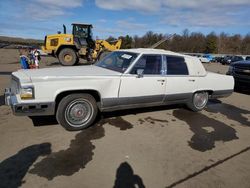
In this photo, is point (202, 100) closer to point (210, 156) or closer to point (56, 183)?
point (210, 156)

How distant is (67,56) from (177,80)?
12565 millimetres

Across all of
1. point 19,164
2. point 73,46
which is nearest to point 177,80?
point 19,164

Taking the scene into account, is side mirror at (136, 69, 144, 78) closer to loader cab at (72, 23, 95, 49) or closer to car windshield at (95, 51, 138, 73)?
car windshield at (95, 51, 138, 73)

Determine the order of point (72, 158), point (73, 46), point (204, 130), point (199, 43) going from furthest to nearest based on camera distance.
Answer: point (199, 43)
point (73, 46)
point (204, 130)
point (72, 158)

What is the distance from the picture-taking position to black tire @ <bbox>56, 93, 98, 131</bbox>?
4443 mm

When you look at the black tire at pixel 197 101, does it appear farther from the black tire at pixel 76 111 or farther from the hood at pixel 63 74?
the black tire at pixel 76 111

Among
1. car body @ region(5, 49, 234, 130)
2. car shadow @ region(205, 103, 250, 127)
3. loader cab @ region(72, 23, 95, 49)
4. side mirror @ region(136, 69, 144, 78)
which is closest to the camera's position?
car body @ region(5, 49, 234, 130)

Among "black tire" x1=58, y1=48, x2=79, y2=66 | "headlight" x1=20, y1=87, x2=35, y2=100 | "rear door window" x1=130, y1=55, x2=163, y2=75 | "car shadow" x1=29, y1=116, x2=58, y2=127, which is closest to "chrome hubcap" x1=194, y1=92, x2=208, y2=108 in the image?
"rear door window" x1=130, y1=55, x2=163, y2=75

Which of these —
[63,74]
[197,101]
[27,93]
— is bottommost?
[197,101]

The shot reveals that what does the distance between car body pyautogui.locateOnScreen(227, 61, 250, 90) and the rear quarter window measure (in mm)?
4699

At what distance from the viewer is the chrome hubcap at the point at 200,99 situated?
6400 millimetres

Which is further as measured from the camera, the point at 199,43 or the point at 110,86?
the point at 199,43

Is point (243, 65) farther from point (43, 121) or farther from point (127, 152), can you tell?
point (43, 121)

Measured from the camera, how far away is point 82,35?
1747 centimetres
